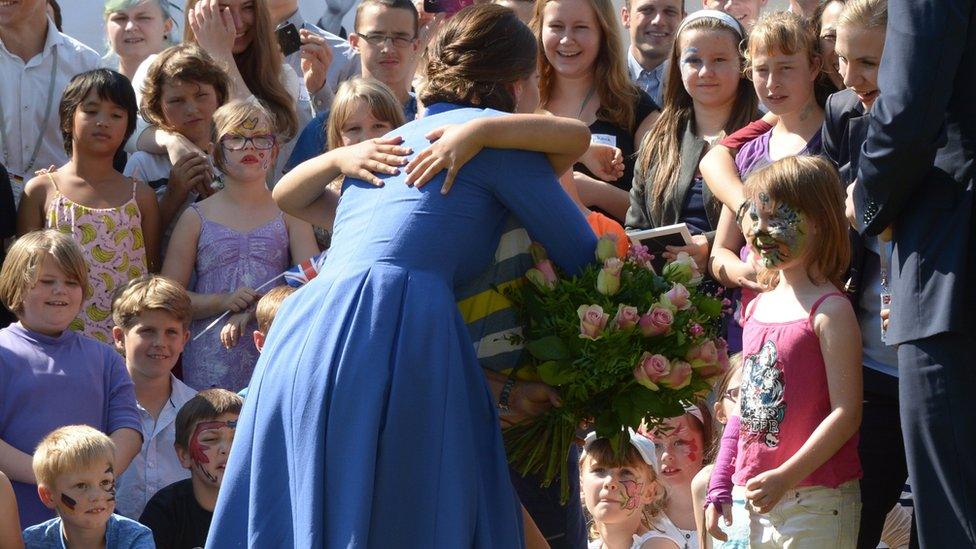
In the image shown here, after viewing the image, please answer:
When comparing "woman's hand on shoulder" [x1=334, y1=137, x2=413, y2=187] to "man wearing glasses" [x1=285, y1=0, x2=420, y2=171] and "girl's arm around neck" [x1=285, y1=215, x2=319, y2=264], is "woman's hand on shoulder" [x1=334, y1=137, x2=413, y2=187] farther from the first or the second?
"man wearing glasses" [x1=285, y1=0, x2=420, y2=171]

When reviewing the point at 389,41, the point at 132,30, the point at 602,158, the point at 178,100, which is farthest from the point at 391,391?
the point at 132,30

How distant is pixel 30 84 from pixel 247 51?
1.03 m

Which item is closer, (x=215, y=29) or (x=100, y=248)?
(x=100, y=248)

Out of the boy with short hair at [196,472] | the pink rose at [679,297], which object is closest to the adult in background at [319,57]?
the boy with short hair at [196,472]

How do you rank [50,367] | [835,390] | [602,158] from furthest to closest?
1. [50,367]
2. [602,158]
3. [835,390]

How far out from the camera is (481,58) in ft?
13.0

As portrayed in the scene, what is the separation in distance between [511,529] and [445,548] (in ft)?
0.70

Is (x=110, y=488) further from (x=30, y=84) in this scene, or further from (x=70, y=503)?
(x=30, y=84)

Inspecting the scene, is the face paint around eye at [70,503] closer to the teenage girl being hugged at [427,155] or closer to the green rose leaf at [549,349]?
the teenage girl being hugged at [427,155]

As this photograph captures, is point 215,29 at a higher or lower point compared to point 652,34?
higher

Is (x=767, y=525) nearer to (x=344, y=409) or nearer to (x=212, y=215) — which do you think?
(x=344, y=409)

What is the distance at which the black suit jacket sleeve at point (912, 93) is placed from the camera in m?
3.80

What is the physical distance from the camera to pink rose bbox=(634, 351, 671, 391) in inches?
152

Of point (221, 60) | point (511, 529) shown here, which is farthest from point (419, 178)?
point (221, 60)
